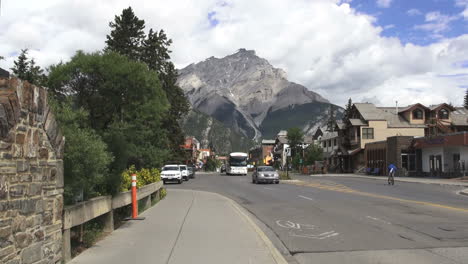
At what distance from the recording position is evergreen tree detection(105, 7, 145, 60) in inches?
1576

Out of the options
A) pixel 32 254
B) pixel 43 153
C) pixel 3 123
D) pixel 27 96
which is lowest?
pixel 32 254

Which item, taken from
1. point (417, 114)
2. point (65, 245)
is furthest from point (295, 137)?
point (65, 245)

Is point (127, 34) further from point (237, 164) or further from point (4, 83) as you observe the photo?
point (4, 83)

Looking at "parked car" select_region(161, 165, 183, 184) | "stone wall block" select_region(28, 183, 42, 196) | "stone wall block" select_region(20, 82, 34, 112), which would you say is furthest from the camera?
"parked car" select_region(161, 165, 183, 184)

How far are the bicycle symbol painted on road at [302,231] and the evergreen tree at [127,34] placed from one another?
29499 mm

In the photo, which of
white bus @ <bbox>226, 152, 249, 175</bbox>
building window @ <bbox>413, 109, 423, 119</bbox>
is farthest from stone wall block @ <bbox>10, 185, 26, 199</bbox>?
building window @ <bbox>413, 109, 423, 119</bbox>

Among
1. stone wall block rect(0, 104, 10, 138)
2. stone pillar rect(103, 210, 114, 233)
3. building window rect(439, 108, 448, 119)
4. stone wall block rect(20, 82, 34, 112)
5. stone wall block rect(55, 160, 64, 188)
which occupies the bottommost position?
stone pillar rect(103, 210, 114, 233)

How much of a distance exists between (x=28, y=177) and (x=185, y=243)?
4.09m

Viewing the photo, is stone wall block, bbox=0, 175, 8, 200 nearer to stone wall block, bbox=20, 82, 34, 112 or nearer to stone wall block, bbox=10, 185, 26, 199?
stone wall block, bbox=10, 185, 26, 199

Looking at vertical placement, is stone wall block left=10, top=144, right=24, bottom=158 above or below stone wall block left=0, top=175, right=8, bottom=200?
above

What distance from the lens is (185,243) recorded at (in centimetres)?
944

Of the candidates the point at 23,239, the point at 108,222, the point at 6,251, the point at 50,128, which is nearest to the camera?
the point at 6,251

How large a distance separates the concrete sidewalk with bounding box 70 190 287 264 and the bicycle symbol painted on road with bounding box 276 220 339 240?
0.97 metres

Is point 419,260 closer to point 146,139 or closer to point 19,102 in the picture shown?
point 19,102
